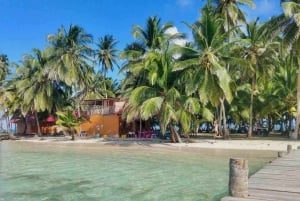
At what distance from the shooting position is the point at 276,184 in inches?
314

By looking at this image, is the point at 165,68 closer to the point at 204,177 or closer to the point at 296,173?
the point at 204,177

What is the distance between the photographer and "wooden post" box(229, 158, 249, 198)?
6.46 meters

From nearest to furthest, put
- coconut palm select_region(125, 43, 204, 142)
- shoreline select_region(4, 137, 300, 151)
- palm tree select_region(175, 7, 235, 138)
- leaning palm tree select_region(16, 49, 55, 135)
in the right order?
shoreline select_region(4, 137, 300, 151) → coconut palm select_region(125, 43, 204, 142) → palm tree select_region(175, 7, 235, 138) → leaning palm tree select_region(16, 49, 55, 135)

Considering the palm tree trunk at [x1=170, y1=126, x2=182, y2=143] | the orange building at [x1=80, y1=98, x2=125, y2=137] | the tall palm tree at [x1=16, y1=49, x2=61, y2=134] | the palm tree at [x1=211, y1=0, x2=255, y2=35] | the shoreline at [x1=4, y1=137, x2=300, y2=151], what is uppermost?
the palm tree at [x1=211, y1=0, x2=255, y2=35]

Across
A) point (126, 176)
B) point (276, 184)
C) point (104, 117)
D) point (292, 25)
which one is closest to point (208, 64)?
point (292, 25)

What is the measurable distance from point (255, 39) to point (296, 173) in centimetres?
1870

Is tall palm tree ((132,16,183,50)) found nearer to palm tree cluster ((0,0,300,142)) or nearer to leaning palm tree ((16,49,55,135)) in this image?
palm tree cluster ((0,0,300,142))

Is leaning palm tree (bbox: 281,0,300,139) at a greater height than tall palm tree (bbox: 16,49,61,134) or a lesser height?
greater

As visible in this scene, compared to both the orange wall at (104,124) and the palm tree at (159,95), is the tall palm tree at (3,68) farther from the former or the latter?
the palm tree at (159,95)

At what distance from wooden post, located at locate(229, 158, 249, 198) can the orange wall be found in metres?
25.4

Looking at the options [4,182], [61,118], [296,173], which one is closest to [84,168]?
[4,182]

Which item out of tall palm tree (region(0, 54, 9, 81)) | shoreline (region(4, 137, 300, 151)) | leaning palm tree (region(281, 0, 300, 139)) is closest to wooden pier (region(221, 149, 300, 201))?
shoreline (region(4, 137, 300, 151))

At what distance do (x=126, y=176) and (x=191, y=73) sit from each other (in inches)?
456

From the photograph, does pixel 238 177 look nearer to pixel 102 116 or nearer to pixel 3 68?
pixel 102 116
